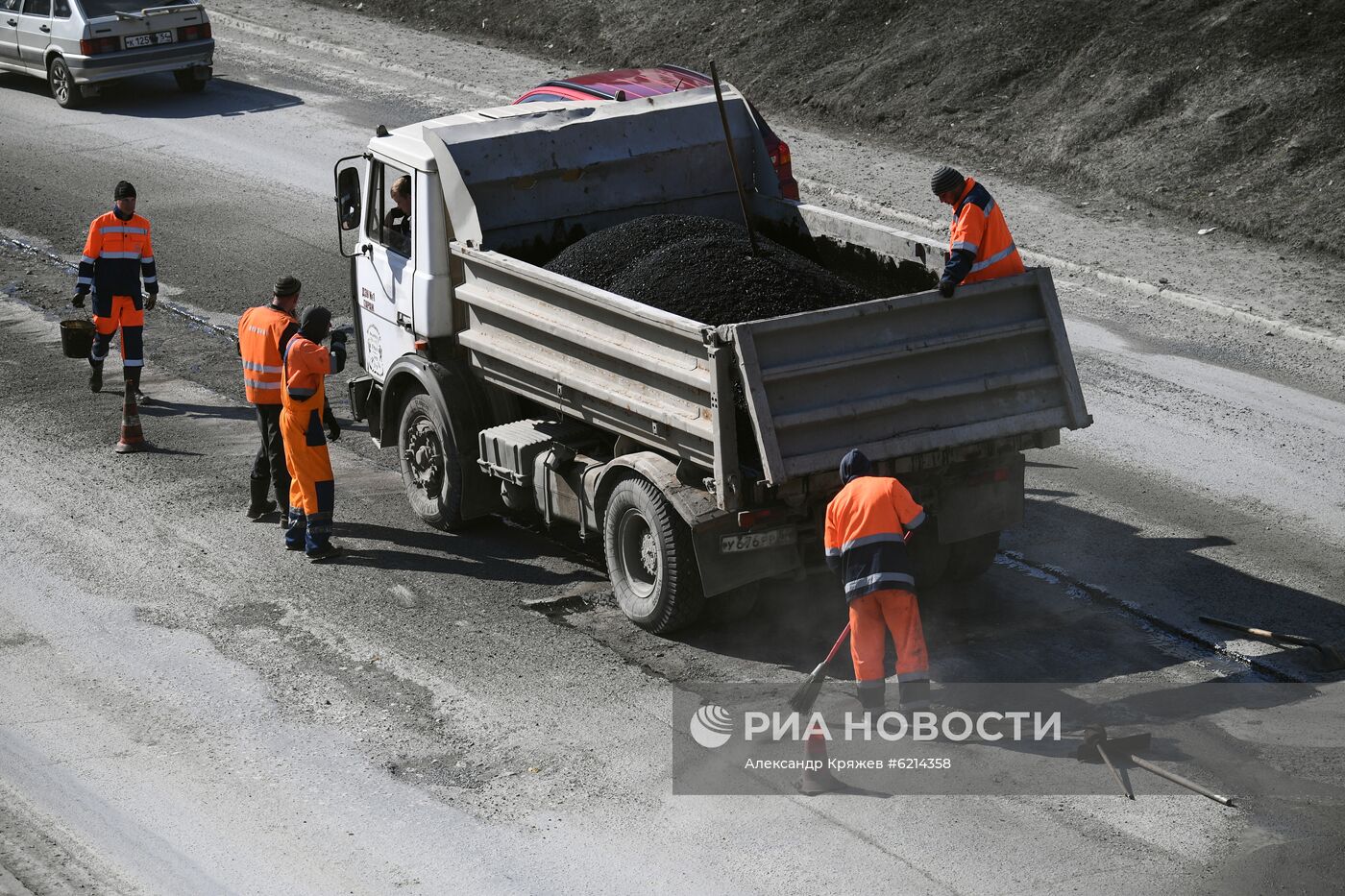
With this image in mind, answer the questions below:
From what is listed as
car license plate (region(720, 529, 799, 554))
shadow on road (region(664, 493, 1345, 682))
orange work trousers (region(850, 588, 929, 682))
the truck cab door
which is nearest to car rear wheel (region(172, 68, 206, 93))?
the truck cab door

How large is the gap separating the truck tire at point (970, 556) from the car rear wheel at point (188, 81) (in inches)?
627

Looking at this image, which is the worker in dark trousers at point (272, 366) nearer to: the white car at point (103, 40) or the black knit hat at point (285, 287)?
the black knit hat at point (285, 287)

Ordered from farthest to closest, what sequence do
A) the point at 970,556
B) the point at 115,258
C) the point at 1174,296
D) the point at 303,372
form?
the point at 1174,296, the point at 115,258, the point at 303,372, the point at 970,556

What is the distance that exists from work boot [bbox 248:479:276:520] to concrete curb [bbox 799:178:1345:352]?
7940 mm

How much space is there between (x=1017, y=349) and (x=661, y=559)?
88.7 inches

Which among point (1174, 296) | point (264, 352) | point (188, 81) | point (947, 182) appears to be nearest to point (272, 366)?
point (264, 352)

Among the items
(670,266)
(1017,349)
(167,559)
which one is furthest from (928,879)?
(167,559)

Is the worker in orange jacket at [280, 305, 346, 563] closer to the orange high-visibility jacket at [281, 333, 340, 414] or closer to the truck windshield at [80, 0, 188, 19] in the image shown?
→ the orange high-visibility jacket at [281, 333, 340, 414]

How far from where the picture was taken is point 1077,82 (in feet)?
61.9

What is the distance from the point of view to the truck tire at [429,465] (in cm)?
1039

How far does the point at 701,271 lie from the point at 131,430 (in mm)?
4916

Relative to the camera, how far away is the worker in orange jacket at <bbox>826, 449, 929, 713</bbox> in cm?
786

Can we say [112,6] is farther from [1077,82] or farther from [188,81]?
[1077,82]

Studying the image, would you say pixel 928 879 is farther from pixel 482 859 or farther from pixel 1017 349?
pixel 1017 349
